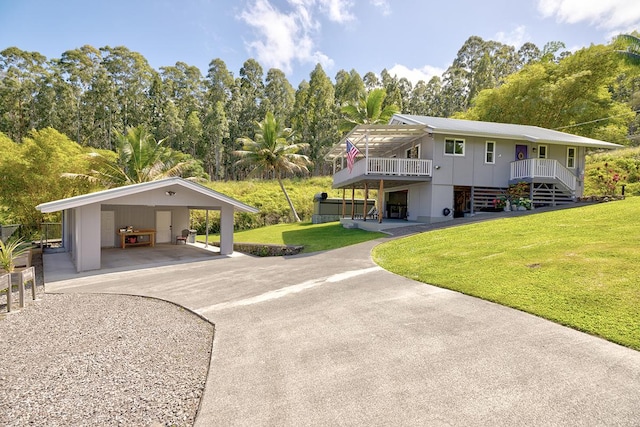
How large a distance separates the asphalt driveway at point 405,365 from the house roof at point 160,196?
617 cm

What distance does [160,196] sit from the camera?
11820 mm

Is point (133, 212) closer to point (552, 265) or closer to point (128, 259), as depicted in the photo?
point (128, 259)

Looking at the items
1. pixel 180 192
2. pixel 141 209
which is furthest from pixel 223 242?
pixel 141 209

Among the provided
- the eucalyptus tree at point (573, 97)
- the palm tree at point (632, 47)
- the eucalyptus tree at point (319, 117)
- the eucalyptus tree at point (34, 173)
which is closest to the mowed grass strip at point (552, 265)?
the palm tree at point (632, 47)

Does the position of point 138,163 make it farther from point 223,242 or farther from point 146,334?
point 146,334

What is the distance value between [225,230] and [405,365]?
11.2m

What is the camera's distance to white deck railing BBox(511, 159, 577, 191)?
16938 mm

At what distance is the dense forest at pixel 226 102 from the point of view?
18.8m

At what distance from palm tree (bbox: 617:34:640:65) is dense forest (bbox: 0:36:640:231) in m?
0.21

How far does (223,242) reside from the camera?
13602 mm

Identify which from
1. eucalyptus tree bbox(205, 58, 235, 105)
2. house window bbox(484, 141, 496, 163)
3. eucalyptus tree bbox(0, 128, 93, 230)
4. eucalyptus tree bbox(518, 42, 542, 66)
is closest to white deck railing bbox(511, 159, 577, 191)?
house window bbox(484, 141, 496, 163)

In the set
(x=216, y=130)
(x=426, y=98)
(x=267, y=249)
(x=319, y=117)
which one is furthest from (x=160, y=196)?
(x=426, y=98)

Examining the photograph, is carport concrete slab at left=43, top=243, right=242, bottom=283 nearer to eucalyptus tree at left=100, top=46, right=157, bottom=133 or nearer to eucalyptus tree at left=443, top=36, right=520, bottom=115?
eucalyptus tree at left=100, top=46, right=157, bottom=133

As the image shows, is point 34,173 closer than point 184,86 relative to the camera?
Yes
